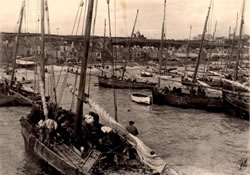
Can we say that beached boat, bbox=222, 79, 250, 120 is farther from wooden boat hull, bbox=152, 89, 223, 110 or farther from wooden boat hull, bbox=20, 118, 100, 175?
wooden boat hull, bbox=20, 118, 100, 175

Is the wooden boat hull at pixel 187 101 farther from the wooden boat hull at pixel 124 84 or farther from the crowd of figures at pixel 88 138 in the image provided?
the crowd of figures at pixel 88 138

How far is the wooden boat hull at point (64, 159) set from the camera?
46.9 ft

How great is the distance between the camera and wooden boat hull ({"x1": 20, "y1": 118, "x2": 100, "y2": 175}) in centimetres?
1430

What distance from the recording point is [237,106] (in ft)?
116

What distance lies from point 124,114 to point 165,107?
687 cm

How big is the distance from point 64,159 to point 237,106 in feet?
79.5

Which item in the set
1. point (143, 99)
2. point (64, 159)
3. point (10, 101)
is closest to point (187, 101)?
point (143, 99)

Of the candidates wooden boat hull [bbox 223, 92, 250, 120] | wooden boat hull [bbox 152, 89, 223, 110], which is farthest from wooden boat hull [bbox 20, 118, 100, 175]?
wooden boat hull [bbox 152, 89, 223, 110]

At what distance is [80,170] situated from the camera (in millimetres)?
14000

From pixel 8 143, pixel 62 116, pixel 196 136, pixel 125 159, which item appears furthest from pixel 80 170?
pixel 196 136

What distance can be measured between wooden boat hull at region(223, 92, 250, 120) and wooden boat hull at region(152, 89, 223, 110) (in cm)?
150

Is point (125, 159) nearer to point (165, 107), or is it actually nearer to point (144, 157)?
point (144, 157)

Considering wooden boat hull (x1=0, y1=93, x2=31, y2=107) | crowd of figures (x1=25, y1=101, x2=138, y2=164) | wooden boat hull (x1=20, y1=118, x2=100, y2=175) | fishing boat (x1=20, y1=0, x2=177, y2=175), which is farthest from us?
wooden boat hull (x1=0, y1=93, x2=31, y2=107)

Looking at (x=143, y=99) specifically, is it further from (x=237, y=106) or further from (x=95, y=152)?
(x=95, y=152)
